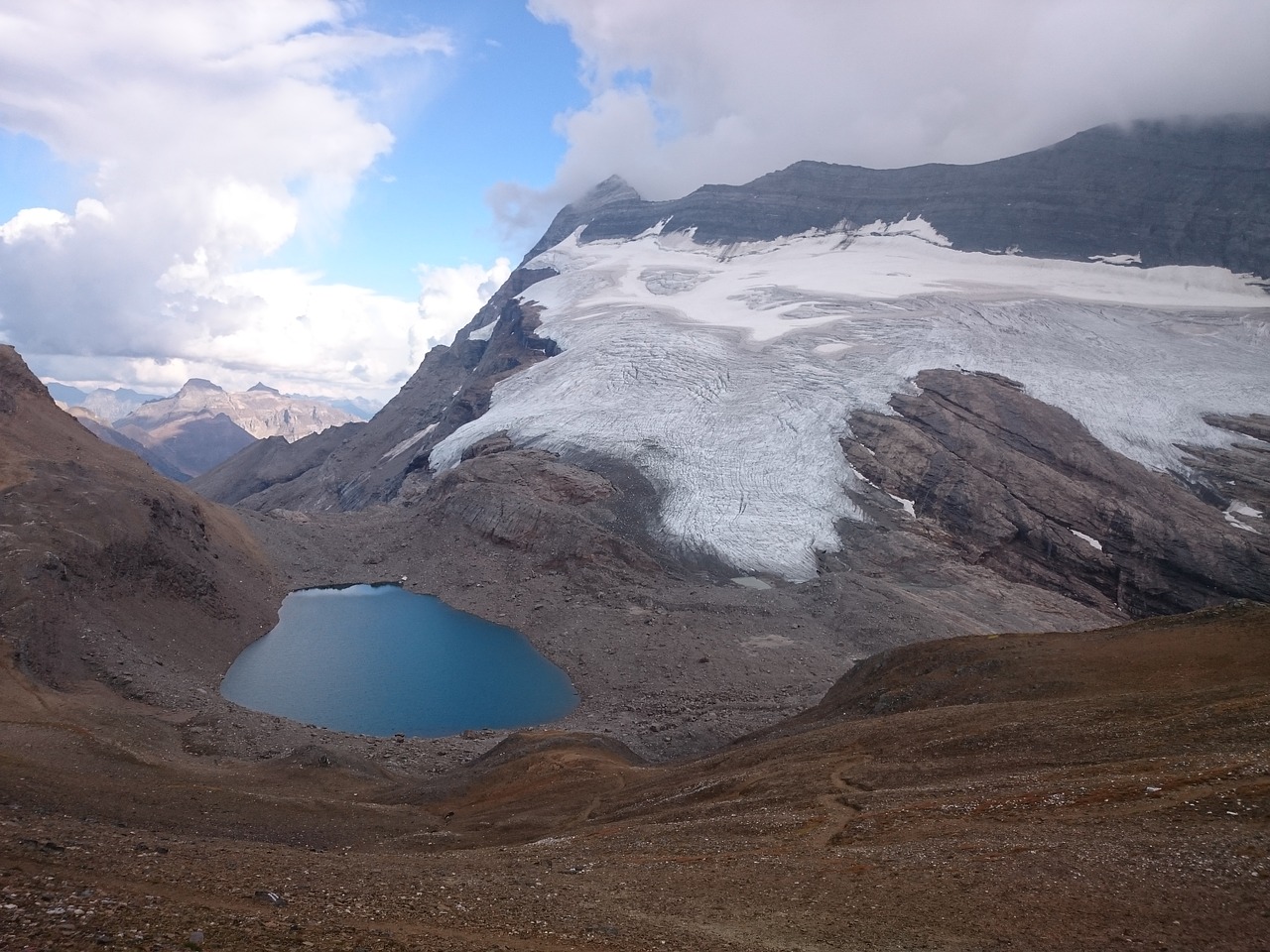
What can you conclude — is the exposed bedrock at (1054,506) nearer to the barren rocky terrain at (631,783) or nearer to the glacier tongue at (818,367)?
the glacier tongue at (818,367)

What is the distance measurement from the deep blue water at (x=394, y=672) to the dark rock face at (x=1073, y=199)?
92.2 m

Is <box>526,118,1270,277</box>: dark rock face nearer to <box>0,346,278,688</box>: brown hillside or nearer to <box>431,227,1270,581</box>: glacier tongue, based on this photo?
<box>431,227,1270,581</box>: glacier tongue

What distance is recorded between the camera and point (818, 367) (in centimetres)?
7438

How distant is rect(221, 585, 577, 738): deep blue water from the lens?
36531 millimetres

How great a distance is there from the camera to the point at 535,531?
57.4m

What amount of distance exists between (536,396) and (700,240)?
62974mm

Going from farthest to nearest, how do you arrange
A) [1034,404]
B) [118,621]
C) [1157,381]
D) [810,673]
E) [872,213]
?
[872,213] → [1157,381] → [1034,404] → [810,673] → [118,621]

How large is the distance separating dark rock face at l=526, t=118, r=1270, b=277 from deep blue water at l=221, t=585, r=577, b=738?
3631 inches

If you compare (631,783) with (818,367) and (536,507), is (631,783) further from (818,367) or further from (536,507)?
(818,367)

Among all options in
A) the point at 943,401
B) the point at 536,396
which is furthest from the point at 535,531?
the point at 943,401

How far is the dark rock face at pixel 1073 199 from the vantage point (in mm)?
101125

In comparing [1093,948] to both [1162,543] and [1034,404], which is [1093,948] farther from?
[1034,404]

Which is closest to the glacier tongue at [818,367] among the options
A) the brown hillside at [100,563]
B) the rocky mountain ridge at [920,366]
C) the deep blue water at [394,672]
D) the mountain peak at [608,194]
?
the rocky mountain ridge at [920,366]

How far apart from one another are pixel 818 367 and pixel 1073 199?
60.4m
